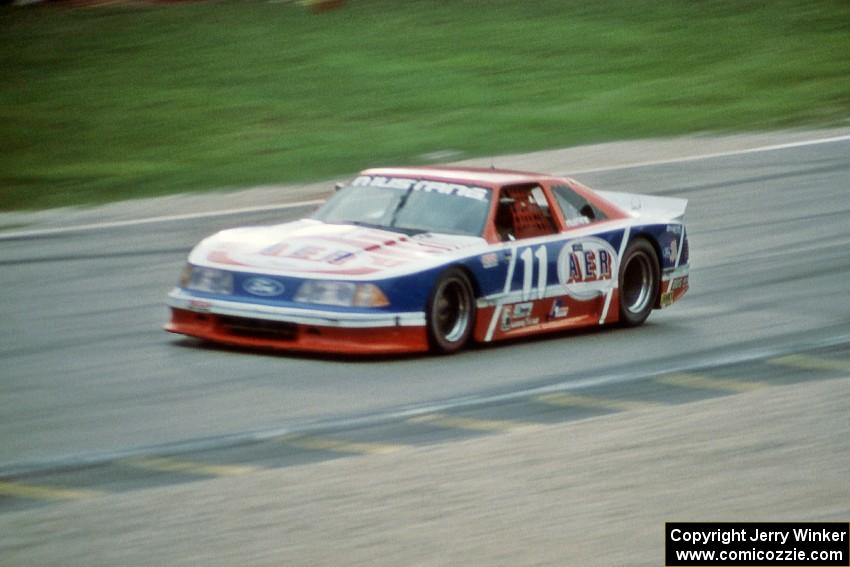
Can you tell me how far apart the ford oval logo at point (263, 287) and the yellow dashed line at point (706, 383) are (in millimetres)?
2306

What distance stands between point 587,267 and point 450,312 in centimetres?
129

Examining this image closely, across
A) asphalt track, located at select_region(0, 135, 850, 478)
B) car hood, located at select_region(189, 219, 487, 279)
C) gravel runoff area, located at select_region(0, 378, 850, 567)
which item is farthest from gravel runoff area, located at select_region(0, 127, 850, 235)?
gravel runoff area, located at select_region(0, 378, 850, 567)

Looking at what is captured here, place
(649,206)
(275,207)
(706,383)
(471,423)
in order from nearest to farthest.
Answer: (471,423), (706,383), (649,206), (275,207)

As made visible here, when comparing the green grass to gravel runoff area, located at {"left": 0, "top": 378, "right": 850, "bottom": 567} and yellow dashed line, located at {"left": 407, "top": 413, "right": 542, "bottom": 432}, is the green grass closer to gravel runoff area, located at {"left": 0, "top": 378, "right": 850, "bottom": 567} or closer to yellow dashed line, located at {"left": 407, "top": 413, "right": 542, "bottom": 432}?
yellow dashed line, located at {"left": 407, "top": 413, "right": 542, "bottom": 432}

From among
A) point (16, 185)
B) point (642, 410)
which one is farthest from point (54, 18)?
point (642, 410)

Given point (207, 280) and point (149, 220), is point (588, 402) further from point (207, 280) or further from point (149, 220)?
point (149, 220)

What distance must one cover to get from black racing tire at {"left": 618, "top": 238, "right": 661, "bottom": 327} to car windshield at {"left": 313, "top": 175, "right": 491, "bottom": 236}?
4.65ft

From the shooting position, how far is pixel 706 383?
379 inches

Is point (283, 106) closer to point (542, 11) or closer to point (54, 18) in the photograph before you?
point (54, 18)

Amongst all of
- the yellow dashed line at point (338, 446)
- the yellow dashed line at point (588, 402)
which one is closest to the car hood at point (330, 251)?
the yellow dashed line at point (588, 402)

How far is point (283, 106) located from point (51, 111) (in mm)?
3178

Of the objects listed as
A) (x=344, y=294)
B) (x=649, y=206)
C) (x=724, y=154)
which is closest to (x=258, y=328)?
(x=344, y=294)

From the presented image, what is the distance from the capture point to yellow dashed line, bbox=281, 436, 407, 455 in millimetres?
7777

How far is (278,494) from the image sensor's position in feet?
22.4
